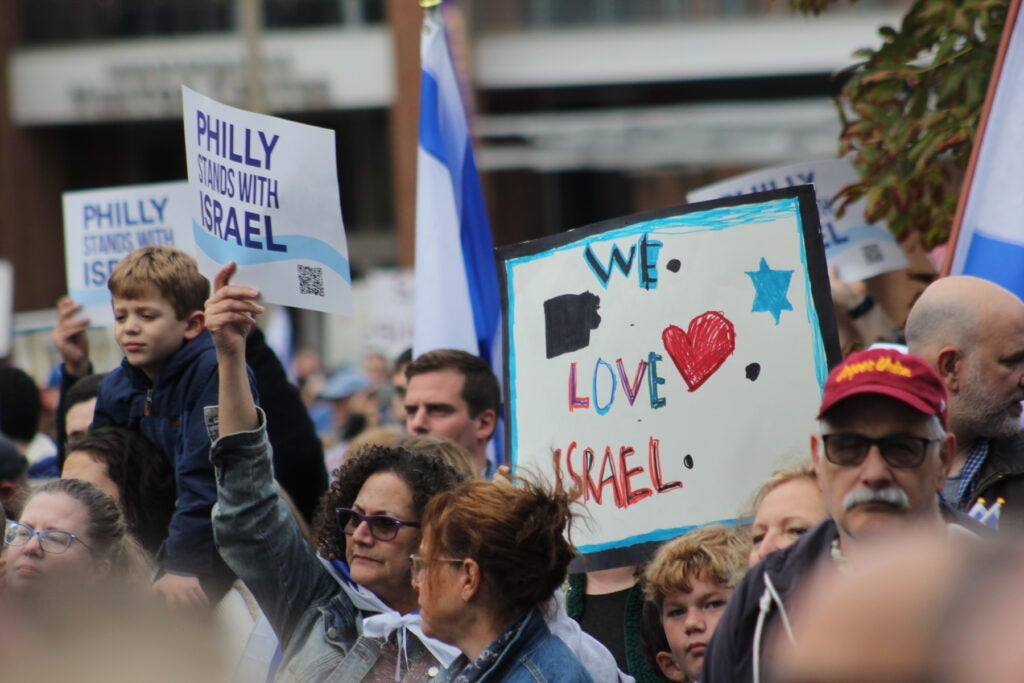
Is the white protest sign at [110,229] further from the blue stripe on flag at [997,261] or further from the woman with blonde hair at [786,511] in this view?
the woman with blonde hair at [786,511]

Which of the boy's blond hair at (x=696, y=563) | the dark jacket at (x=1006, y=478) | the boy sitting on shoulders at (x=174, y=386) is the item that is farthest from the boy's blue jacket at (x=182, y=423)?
the dark jacket at (x=1006, y=478)

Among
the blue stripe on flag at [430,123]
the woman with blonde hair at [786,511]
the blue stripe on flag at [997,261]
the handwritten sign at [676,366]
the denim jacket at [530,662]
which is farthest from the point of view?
the blue stripe on flag at [430,123]

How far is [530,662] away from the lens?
121 inches

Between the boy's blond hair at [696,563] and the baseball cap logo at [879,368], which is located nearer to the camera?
the baseball cap logo at [879,368]

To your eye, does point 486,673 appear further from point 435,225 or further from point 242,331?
point 435,225

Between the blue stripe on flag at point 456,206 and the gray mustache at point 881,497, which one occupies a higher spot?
the blue stripe on flag at point 456,206

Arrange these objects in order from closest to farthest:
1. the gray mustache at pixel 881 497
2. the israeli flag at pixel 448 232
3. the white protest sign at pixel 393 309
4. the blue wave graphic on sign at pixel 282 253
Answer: the gray mustache at pixel 881 497 < the blue wave graphic on sign at pixel 282 253 < the israeli flag at pixel 448 232 < the white protest sign at pixel 393 309

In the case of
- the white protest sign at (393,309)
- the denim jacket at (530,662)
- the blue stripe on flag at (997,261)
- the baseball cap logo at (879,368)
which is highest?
the blue stripe on flag at (997,261)

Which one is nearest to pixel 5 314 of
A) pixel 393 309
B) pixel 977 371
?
pixel 393 309

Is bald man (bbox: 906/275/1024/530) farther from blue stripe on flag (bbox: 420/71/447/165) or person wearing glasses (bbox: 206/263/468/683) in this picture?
blue stripe on flag (bbox: 420/71/447/165)

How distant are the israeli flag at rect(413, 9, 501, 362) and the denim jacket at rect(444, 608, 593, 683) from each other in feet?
8.73

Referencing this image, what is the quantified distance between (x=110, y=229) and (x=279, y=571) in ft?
11.7

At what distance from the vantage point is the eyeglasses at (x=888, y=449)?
2602 mm

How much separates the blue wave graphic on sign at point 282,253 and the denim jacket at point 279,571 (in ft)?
2.17
